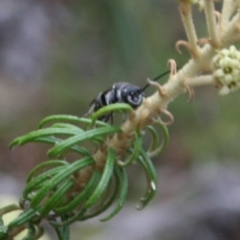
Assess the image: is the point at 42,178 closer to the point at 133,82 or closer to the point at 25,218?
the point at 25,218

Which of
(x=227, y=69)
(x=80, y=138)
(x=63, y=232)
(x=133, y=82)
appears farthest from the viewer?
(x=133, y=82)

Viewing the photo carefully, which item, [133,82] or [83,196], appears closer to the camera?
[83,196]

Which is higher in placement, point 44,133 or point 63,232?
point 44,133

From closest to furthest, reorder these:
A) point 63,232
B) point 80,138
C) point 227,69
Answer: point 227,69 < point 80,138 < point 63,232

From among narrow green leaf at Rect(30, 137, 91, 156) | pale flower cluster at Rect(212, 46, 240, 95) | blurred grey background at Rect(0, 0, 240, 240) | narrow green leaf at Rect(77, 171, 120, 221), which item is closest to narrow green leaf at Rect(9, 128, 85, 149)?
narrow green leaf at Rect(30, 137, 91, 156)

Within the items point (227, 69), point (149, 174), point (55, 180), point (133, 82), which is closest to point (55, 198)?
point (55, 180)

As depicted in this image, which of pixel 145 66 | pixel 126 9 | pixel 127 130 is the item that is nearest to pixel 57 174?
pixel 127 130

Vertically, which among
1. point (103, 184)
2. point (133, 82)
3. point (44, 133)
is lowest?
point (103, 184)
